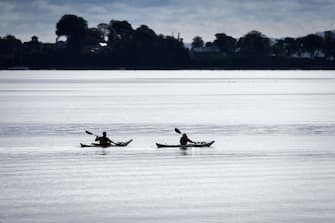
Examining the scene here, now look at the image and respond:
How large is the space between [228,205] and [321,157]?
19.4m

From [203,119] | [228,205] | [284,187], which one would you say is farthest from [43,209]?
[203,119]

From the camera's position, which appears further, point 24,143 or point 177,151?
point 24,143

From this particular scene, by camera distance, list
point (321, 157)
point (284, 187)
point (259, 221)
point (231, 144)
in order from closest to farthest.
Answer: point (259, 221), point (284, 187), point (321, 157), point (231, 144)

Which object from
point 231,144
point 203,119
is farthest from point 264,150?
point 203,119

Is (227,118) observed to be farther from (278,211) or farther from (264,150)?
(278,211)

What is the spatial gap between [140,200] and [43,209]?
4.54 metres

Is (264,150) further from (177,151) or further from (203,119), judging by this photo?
(203,119)

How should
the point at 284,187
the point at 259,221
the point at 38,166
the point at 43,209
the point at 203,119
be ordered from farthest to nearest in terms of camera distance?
the point at 203,119 < the point at 38,166 < the point at 284,187 < the point at 43,209 < the point at 259,221

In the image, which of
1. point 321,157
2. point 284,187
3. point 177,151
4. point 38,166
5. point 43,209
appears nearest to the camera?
point 43,209

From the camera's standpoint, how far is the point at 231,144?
67.1 meters

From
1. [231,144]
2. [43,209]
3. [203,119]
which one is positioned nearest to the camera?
[43,209]

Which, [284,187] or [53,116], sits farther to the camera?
[53,116]

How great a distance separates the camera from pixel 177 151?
202ft

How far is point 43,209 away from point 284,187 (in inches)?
486
